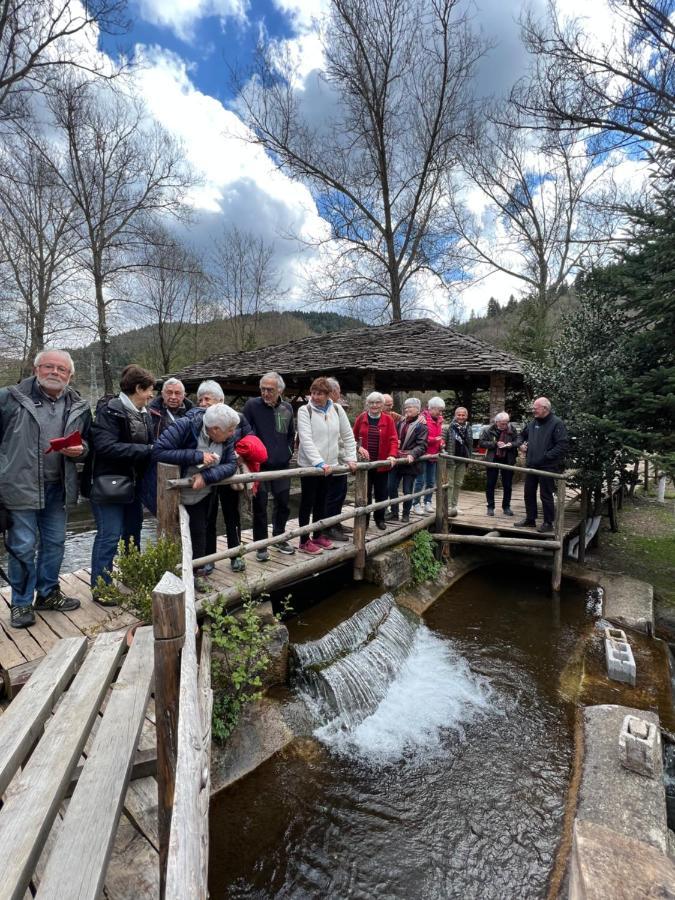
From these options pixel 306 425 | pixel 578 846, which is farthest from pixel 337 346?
pixel 578 846

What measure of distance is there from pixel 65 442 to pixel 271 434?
1.95m

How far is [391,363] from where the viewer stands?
A: 10.7 m

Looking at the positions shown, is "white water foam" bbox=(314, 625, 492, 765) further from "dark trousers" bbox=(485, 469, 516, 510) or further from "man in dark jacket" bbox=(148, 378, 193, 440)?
"dark trousers" bbox=(485, 469, 516, 510)

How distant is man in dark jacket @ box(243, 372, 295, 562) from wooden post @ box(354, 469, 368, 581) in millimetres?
941

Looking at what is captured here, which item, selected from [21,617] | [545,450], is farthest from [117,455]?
[545,450]

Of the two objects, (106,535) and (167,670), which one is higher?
(167,670)

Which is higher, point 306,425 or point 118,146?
point 118,146

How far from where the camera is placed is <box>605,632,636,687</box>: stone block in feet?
14.8

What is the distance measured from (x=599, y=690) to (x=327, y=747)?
8.84 feet

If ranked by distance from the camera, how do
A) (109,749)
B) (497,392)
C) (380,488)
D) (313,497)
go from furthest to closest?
1. (497,392)
2. (380,488)
3. (313,497)
4. (109,749)

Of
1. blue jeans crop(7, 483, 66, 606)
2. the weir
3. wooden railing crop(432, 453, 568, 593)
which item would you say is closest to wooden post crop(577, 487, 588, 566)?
wooden railing crop(432, 453, 568, 593)

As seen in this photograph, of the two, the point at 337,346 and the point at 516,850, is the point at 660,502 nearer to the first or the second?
the point at 337,346

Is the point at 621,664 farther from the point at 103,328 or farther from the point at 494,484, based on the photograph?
the point at 103,328

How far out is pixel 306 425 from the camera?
4.91 metres
